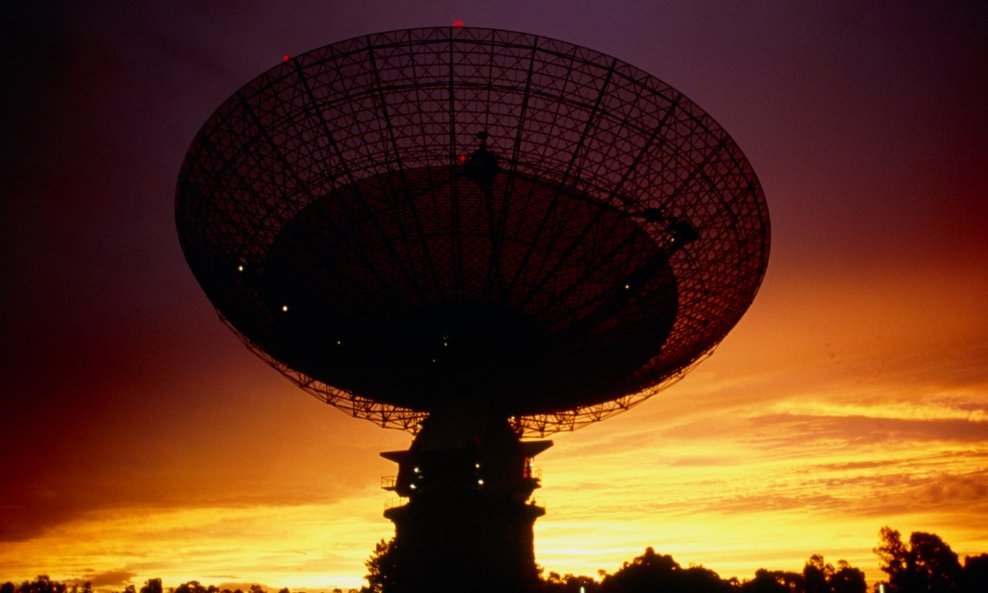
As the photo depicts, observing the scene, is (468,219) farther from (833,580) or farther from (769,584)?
(833,580)

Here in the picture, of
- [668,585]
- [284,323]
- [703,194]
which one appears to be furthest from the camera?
[668,585]

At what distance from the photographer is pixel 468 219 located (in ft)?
89.6

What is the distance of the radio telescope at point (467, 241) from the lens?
78.2ft

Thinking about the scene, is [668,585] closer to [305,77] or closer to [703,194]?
[703,194]

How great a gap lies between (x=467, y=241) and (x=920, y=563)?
83281 mm

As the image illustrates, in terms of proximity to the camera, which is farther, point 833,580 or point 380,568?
point 833,580

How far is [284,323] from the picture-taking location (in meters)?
28.5

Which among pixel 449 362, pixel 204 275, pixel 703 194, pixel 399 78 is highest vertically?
pixel 399 78

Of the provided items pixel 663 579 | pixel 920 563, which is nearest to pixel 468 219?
pixel 663 579

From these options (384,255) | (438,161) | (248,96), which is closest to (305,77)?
(248,96)

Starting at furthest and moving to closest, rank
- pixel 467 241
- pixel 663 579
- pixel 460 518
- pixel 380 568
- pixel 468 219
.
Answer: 1. pixel 663 579
2. pixel 380 568
3. pixel 460 518
4. pixel 467 241
5. pixel 468 219

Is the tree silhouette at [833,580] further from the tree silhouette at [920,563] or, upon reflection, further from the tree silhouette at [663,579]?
the tree silhouette at [663,579]

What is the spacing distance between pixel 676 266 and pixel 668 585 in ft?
147

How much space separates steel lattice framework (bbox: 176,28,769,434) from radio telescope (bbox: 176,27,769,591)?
7cm
